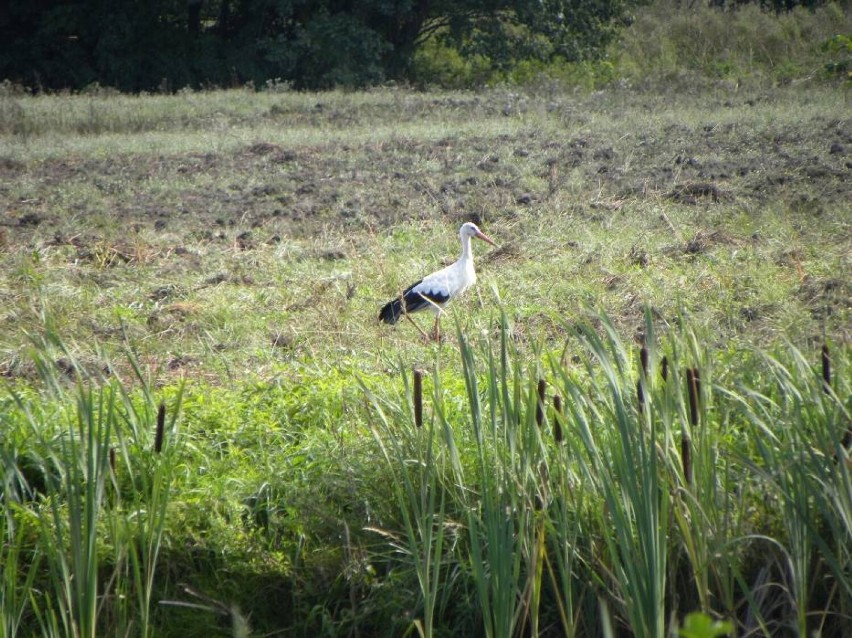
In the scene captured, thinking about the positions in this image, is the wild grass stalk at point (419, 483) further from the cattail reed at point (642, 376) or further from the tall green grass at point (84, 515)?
the tall green grass at point (84, 515)

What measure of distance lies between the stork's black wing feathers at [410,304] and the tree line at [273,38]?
1574 cm

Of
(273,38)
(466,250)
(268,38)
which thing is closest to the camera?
(466,250)

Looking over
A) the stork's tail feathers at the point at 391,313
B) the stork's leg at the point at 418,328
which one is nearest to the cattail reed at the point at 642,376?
the stork's leg at the point at 418,328

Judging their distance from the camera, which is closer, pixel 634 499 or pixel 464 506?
pixel 634 499

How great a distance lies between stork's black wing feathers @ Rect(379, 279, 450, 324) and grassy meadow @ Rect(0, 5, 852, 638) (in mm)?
162

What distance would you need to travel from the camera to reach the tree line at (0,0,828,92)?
2267 centimetres

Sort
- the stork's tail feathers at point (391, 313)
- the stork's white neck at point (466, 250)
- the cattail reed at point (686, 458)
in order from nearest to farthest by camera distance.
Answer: the cattail reed at point (686, 458)
the stork's tail feathers at point (391, 313)
the stork's white neck at point (466, 250)

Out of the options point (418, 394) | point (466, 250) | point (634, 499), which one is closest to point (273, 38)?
point (466, 250)

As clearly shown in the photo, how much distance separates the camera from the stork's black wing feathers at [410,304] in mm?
6766

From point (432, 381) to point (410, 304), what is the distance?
6.13ft

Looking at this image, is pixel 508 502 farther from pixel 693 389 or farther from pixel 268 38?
pixel 268 38

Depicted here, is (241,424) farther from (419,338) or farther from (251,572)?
(419,338)

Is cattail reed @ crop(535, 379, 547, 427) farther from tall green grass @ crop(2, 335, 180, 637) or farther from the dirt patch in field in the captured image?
the dirt patch in field

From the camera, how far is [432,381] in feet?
16.8
